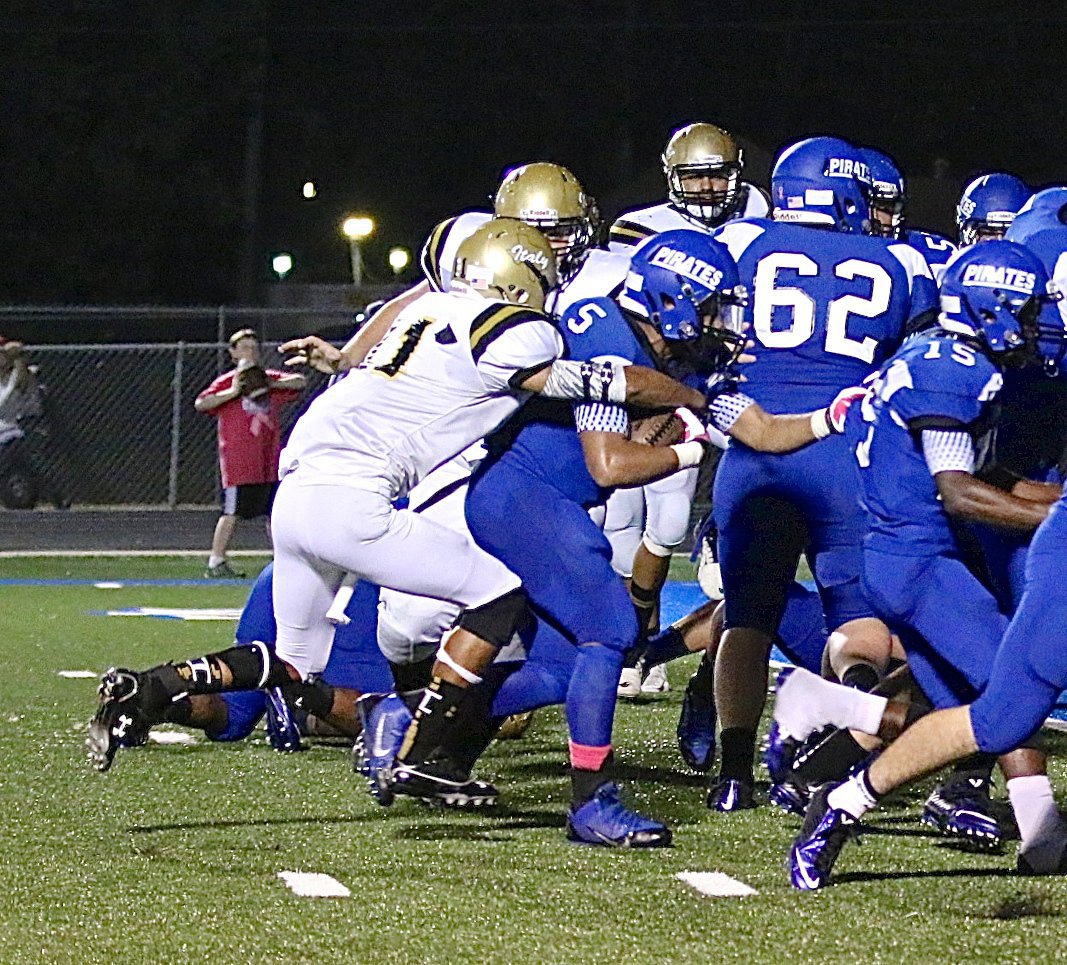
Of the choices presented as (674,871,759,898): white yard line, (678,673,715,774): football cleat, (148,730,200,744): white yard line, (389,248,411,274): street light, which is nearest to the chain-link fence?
(148,730,200,744): white yard line

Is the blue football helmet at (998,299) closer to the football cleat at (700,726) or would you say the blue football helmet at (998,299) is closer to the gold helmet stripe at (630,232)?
the football cleat at (700,726)

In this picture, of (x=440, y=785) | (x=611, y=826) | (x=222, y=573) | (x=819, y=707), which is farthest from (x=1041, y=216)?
(x=222, y=573)

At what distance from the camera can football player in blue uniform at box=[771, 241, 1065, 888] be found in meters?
4.43

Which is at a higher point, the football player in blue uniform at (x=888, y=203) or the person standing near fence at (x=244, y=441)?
the football player in blue uniform at (x=888, y=203)

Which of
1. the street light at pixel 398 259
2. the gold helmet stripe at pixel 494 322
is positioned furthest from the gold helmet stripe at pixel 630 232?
the street light at pixel 398 259

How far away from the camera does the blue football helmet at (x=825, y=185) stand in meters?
5.53

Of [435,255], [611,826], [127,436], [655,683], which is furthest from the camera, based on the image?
[127,436]

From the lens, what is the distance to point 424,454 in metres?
5.23

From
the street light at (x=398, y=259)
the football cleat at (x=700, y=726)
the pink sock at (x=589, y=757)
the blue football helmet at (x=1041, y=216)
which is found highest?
the blue football helmet at (x=1041, y=216)

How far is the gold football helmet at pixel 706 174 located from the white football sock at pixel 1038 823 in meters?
2.29

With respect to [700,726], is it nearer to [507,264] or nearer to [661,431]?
[661,431]

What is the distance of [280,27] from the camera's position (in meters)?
30.7

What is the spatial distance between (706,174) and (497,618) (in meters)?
1.71

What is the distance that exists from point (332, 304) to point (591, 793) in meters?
17.9
